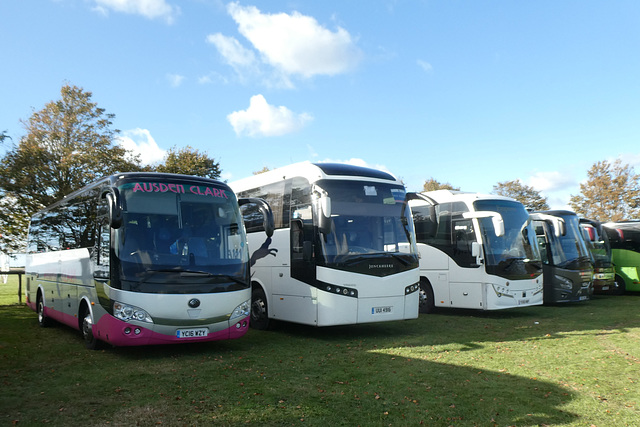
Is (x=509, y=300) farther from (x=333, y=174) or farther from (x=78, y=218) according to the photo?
(x=78, y=218)

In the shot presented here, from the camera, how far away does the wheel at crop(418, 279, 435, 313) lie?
15289 mm

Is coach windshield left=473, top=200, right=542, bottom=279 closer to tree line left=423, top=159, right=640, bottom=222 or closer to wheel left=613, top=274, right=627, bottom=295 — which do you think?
wheel left=613, top=274, right=627, bottom=295

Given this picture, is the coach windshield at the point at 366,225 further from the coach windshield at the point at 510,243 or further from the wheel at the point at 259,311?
the coach windshield at the point at 510,243

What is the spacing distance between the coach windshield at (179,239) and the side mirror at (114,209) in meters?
0.30

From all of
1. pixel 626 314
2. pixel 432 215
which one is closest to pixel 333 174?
pixel 432 215

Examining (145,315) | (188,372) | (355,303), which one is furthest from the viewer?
(355,303)

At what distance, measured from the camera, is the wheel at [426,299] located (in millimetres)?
15289

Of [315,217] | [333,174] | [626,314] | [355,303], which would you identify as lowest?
[626,314]

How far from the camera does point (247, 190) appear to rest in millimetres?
14125

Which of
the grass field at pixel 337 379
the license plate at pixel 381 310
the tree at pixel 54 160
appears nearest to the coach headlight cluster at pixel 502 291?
the grass field at pixel 337 379

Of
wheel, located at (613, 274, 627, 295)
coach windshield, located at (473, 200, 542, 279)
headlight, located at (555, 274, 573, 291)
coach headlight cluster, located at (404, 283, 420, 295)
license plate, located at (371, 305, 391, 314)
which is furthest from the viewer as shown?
wheel, located at (613, 274, 627, 295)

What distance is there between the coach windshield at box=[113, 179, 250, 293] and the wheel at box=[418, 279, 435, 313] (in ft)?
25.3

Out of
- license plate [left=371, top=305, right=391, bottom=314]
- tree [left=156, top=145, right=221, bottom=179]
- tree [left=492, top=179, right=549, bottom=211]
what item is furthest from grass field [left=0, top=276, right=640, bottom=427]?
tree [left=492, top=179, right=549, bottom=211]

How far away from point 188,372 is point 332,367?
7.20 feet
